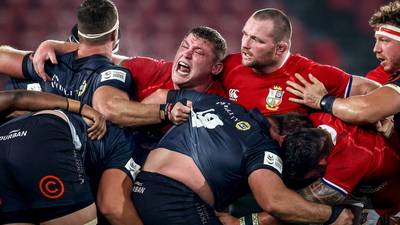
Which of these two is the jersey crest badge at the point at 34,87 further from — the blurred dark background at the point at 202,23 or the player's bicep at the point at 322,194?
the blurred dark background at the point at 202,23

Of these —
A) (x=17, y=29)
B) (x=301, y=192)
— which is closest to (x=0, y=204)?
(x=301, y=192)

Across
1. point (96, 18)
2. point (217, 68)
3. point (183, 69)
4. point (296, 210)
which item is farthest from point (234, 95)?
point (296, 210)

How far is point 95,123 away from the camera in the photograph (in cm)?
409

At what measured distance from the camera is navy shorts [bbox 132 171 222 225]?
386 cm

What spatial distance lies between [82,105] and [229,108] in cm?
89

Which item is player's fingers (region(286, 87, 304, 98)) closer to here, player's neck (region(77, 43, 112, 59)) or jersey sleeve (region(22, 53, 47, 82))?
player's neck (region(77, 43, 112, 59))

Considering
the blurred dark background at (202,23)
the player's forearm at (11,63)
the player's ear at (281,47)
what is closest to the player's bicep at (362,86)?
the player's ear at (281,47)

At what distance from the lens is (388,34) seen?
15.4ft

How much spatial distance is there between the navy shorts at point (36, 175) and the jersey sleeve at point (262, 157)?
0.94 meters

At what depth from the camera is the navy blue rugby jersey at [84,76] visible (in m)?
4.54

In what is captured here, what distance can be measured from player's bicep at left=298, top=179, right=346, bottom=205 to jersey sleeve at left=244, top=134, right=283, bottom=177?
0.26 m

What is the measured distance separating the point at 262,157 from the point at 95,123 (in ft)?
3.33

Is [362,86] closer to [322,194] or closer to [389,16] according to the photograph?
[389,16]

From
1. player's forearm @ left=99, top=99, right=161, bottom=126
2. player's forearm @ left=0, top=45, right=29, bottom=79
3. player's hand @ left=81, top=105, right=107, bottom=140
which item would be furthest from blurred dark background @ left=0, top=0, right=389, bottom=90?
player's hand @ left=81, top=105, right=107, bottom=140
